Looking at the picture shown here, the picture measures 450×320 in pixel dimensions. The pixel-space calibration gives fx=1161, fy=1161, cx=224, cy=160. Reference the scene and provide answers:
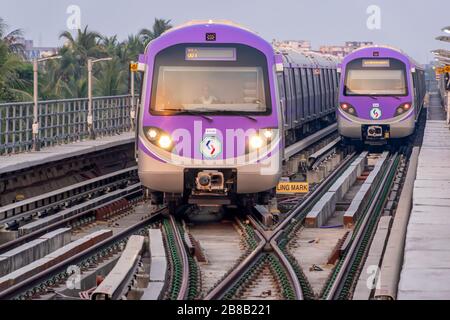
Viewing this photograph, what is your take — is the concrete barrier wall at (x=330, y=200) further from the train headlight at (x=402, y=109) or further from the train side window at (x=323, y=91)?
the train side window at (x=323, y=91)

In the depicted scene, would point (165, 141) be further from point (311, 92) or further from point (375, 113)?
point (311, 92)

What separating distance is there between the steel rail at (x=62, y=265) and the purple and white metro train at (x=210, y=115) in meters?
1.02

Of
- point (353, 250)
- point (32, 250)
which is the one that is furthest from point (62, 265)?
point (353, 250)

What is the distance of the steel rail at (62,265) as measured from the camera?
10.9 m

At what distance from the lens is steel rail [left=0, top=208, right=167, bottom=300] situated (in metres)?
10.9

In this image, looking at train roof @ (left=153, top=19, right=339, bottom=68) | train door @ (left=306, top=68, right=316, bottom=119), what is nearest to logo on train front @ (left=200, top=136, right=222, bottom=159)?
train roof @ (left=153, top=19, right=339, bottom=68)

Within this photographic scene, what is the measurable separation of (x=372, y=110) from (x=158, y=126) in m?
13.9

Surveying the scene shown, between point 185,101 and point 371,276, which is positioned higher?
point 185,101

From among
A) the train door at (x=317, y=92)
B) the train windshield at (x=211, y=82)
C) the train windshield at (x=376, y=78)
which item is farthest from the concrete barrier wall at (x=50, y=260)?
the train door at (x=317, y=92)

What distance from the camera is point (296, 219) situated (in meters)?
16.9

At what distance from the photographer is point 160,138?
51.8ft

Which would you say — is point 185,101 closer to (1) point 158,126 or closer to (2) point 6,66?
(1) point 158,126

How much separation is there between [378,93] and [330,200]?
35.5 feet
